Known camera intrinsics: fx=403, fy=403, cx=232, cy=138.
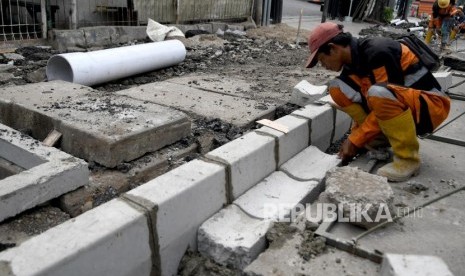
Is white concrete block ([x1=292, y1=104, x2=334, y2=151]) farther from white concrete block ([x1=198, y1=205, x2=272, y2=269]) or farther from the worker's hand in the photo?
white concrete block ([x1=198, y1=205, x2=272, y2=269])

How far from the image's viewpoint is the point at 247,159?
115 inches

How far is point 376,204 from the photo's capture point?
2484 millimetres

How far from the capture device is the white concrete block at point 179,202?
7.45ft

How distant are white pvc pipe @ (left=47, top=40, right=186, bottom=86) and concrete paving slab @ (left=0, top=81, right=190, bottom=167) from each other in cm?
69

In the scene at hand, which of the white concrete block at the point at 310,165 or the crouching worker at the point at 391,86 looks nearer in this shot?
the crouching worker at the point at 391,86

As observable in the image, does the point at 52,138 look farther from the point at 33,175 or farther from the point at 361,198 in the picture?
the point at 361,198

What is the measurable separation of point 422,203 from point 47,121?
2979mm

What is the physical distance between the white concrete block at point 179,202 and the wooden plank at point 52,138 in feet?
3.86

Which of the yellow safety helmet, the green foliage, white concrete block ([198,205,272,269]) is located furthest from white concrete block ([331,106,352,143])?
the green foliage

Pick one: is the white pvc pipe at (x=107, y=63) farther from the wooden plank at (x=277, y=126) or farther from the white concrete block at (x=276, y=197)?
the white concrete block at (x=276, y=197)

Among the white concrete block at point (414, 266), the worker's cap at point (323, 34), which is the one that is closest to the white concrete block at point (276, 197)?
the white concrete block at point (414, 266)

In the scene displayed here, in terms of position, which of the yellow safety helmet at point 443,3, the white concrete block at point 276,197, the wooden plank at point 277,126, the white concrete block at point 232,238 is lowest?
the white concrete block at point 232,238

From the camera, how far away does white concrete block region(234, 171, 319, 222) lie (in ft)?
9.07

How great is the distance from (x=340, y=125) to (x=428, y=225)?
2051mm
